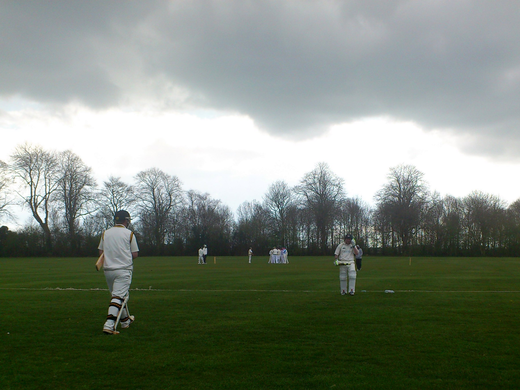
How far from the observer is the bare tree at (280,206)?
92188 millimetres

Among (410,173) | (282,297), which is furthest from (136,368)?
(410,173)

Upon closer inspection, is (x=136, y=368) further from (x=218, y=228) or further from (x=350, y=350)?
(x=218, y=228)

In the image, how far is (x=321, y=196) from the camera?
8594 centimetres

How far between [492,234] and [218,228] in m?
51.2

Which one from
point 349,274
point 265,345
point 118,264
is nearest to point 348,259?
point 349,274

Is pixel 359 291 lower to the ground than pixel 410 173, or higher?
lower

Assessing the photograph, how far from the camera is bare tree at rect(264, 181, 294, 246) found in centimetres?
9219

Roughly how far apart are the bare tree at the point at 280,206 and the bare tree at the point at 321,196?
22.8 ft

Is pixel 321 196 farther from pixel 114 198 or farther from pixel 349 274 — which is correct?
pixel 349 274

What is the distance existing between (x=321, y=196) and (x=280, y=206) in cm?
1120

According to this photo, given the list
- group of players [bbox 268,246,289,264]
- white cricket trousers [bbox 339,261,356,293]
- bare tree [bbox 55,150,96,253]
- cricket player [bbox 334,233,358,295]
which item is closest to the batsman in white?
cricket player [bbox 334,233,358,295]

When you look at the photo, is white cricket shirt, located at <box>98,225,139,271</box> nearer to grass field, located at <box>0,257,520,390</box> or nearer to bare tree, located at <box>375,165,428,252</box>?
grass field, located at <box>0,257,520,390</box>

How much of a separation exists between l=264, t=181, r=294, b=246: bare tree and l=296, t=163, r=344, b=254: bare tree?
6.95m

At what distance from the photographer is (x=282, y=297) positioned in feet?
48.6
